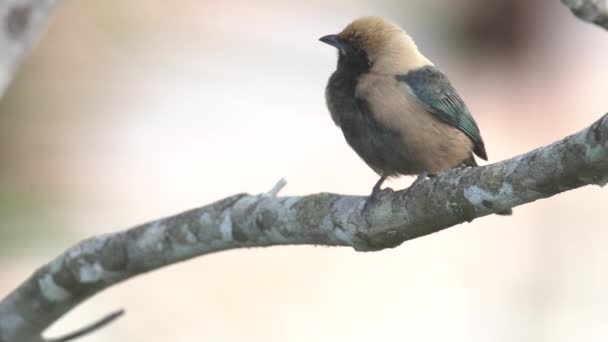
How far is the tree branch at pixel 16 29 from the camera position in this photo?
3.10m

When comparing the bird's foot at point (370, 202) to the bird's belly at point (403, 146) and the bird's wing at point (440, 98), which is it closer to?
the bird's belly at point (403, 146)

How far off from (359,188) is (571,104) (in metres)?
1.78

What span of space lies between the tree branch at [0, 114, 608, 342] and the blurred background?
2.24m

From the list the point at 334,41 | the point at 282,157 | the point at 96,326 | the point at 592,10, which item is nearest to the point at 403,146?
the point at 334,41

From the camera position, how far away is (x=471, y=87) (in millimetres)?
7426

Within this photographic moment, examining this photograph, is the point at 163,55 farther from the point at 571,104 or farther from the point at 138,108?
the point at 571,104

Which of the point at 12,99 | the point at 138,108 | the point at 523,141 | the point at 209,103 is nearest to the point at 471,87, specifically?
the point at 523,141

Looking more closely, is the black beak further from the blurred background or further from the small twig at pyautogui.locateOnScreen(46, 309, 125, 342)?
the blurred background

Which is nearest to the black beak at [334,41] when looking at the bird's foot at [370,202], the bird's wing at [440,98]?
the bird's wing at [440,98]

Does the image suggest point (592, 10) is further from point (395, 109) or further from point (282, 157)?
point (282, 157)

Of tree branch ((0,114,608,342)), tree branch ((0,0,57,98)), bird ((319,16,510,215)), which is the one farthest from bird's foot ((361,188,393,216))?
tree branch ((0,0,57,98))

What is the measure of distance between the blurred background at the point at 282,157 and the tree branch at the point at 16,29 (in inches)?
108

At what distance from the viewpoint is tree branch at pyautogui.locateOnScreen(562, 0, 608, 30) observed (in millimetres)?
2408

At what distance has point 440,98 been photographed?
13.9 ft
